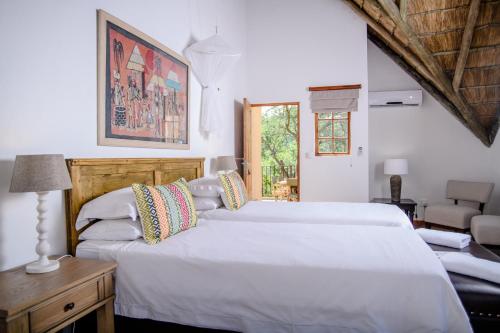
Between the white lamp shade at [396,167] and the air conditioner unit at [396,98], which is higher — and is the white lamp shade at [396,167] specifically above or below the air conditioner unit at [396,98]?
below

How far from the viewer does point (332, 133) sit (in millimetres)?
5027

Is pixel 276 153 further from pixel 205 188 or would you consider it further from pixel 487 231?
pixel 205 188

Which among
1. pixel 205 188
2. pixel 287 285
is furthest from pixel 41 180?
pixel 205 188

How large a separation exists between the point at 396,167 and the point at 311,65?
6.60 ft

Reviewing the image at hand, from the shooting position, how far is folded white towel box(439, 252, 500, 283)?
1.60 meters

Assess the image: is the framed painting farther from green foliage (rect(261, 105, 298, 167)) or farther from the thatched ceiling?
green foliage (rect(261, 105, 298, 167))

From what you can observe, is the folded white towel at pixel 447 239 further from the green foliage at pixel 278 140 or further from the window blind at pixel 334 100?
the green foliage at pixel 278 140

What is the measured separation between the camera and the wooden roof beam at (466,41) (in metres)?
3.30

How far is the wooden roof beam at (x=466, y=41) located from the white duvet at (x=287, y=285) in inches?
111

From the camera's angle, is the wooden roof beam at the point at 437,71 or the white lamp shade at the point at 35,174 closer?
the white lamp shade at the point at 35,174

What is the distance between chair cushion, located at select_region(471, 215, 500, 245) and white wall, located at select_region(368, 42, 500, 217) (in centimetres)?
138

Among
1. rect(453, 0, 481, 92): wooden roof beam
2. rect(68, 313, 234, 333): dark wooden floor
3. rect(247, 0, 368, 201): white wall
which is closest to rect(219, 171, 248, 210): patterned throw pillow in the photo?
rect(68, 313, 234, 333): dark wooden floor

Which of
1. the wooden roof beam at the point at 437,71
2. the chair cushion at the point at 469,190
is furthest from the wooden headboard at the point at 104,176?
the chair cushion at the point at 469,190

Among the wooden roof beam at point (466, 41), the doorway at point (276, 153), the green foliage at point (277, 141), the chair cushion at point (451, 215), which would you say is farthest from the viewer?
the green foliage at point (277, 141)
